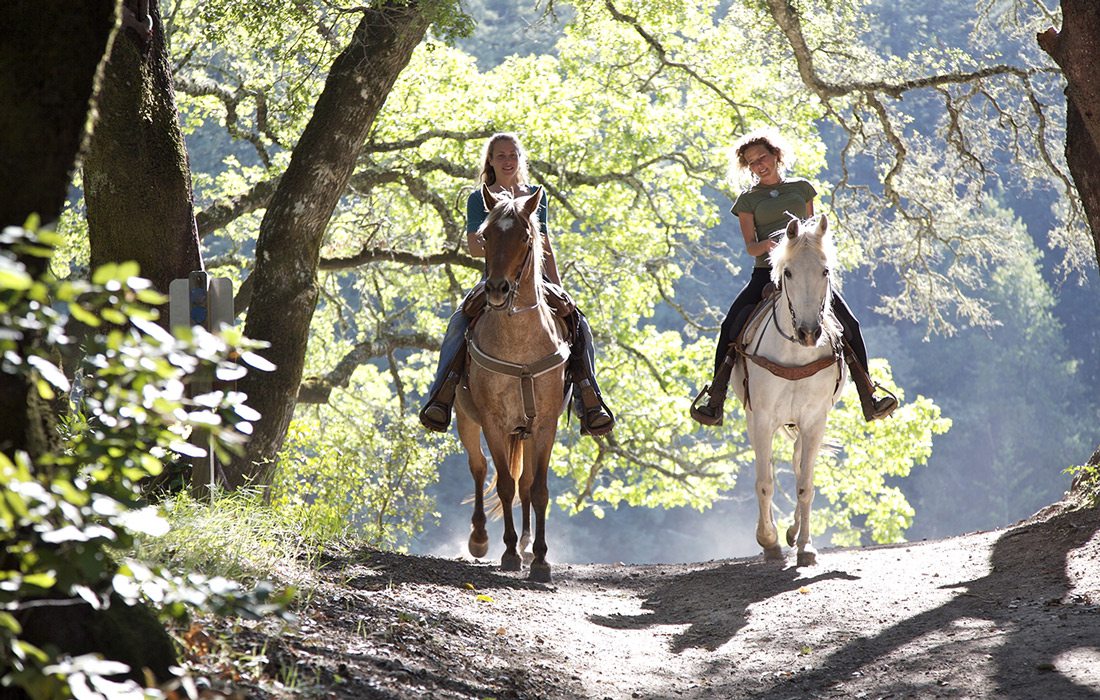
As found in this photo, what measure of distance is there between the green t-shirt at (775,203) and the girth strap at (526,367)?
1.92 meters

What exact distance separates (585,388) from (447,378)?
0.96m

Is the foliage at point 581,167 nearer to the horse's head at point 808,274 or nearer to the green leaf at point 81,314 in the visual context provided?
the horse's head at point 808,274

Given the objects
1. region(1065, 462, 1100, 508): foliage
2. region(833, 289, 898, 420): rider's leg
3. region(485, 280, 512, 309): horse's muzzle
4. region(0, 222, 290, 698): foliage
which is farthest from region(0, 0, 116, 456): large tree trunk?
region(1065, 462, 1100, 508): foliage

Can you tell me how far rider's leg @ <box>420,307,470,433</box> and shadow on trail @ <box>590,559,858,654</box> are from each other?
183cm

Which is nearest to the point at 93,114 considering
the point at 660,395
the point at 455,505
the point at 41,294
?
the point at 41,294

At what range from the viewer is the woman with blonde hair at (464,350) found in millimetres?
8086

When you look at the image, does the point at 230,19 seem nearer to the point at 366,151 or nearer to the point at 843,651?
the point at 366,151

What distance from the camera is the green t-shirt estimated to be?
8500 millimetres

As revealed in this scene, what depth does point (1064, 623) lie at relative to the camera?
5289 millimetres

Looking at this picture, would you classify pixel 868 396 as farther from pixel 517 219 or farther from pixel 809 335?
pixel 517 219

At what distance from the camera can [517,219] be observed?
6984 mm

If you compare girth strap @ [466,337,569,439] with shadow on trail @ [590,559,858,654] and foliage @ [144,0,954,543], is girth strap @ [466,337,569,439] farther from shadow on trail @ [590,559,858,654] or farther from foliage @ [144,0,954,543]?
foliage @ [144,0,954,543]

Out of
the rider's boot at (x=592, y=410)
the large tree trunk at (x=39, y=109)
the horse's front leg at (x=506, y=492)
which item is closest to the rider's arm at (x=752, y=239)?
the rider's boot at (x=592, y=410)

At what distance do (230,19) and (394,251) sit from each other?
5895 mm
